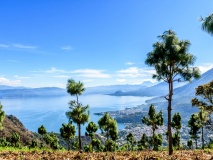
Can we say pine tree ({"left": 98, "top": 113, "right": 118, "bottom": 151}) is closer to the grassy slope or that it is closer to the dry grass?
the grassy slope

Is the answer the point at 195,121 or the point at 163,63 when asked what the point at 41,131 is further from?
the point at 163,63

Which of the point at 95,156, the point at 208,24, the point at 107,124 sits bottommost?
the point at 107,124

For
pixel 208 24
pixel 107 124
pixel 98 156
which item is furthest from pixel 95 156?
pixel 107 124

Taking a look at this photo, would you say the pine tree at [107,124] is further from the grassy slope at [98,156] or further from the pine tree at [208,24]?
the pine tree at [208,24]

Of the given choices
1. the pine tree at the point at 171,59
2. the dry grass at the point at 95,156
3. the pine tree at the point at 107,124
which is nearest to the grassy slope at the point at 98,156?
the dry grass at the point at 95,156

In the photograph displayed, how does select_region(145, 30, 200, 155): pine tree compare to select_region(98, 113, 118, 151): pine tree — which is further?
select_region(98, 113, 118, 151): pine tree

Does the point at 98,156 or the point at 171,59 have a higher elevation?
the point at 171,59

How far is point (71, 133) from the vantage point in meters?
60.7

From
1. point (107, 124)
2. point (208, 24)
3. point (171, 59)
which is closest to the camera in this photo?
point (208, 24)

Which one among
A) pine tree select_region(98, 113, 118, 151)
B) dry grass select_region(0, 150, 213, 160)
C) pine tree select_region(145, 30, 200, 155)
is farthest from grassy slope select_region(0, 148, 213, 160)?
pine tree select_region(98, 113, 118, 151)

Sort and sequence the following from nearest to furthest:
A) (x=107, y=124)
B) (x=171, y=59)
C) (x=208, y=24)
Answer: (x=208, y=24) < (x=171, y=59) < (x=107, y=124)

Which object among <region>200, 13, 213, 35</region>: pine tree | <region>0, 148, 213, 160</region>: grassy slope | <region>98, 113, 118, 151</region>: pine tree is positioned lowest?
<region>98, 113, 118, 151</region>: pine tree

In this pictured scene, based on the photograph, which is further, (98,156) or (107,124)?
(107,124)

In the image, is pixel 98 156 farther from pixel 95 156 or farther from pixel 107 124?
pixel 107 124
